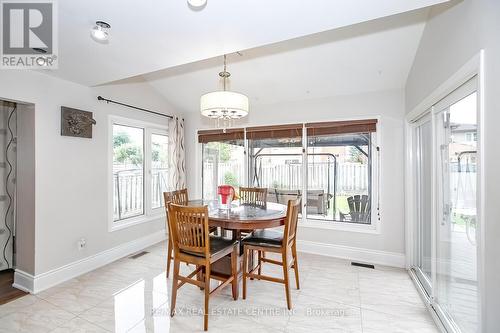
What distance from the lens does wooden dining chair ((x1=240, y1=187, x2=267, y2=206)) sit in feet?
11.5

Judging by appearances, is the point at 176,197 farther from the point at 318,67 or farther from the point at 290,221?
the point at 318,67

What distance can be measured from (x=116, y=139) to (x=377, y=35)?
11.8 ft

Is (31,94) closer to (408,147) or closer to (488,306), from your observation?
(488,306)

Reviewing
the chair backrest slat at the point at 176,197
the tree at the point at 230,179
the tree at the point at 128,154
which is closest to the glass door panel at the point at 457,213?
the chair backrest slat at the point at 176,197

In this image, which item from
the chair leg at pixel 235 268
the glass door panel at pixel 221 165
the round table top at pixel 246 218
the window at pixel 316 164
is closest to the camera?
the round table top at pixel 246 218

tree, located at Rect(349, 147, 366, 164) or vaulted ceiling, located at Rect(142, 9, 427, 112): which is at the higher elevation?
vaulted ceiling, located at Rect(142, 9, 427, 112)

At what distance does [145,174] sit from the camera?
4.09 m

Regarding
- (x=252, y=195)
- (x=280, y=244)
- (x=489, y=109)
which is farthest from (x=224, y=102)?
(x=489, y=109)

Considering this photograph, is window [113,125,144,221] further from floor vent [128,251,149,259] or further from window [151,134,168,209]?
floor vent [128,251,149,259]

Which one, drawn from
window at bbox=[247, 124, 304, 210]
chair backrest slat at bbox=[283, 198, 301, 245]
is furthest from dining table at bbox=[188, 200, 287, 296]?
window at bbox=[247, 124, 304, 210]

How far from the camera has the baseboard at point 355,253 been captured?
11.0ft

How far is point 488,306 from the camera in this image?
141 cm

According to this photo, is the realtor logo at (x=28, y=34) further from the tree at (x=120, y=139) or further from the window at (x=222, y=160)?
the window at (x=222, y=160)

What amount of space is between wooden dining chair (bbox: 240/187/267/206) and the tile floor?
1.07m
